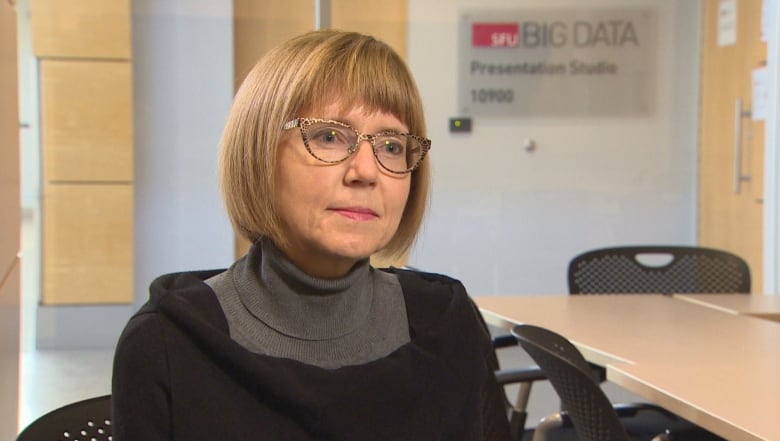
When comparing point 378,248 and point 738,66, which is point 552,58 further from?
point 378,248

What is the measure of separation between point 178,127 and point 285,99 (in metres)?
3.32

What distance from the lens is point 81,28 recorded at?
424 centimetres

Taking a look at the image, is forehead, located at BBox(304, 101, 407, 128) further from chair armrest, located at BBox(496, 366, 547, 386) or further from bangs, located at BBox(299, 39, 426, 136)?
chair armrest, located at BBox(496, 366, 547, 386)

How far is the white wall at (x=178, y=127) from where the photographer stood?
4414 mm

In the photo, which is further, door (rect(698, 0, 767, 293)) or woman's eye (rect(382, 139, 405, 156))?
door (rect(698, 0, 767, 293))

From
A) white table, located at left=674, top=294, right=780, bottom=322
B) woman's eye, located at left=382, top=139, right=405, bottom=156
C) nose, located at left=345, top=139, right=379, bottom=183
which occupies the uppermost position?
woman's eye, located at left=382, top=139, right=405, bottom=156

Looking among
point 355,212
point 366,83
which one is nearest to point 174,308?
point 355,212

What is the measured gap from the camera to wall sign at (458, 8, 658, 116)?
16.5 ft

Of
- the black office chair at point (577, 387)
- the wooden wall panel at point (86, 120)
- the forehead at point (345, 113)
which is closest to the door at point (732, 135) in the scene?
the wooden wall panel at point (86, 120)

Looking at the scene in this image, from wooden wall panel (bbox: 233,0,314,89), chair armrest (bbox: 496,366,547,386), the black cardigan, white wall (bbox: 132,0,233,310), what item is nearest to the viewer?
the black cardigan

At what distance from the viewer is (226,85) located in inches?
177

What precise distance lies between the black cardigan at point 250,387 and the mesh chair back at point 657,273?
86.4 inches

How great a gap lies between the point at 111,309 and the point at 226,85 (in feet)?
3.60

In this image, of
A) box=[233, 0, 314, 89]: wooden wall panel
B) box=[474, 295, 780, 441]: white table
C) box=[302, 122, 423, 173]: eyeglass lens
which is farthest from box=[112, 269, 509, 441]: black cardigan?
box=[233, 0, 314, 89]: wooden wall panel
